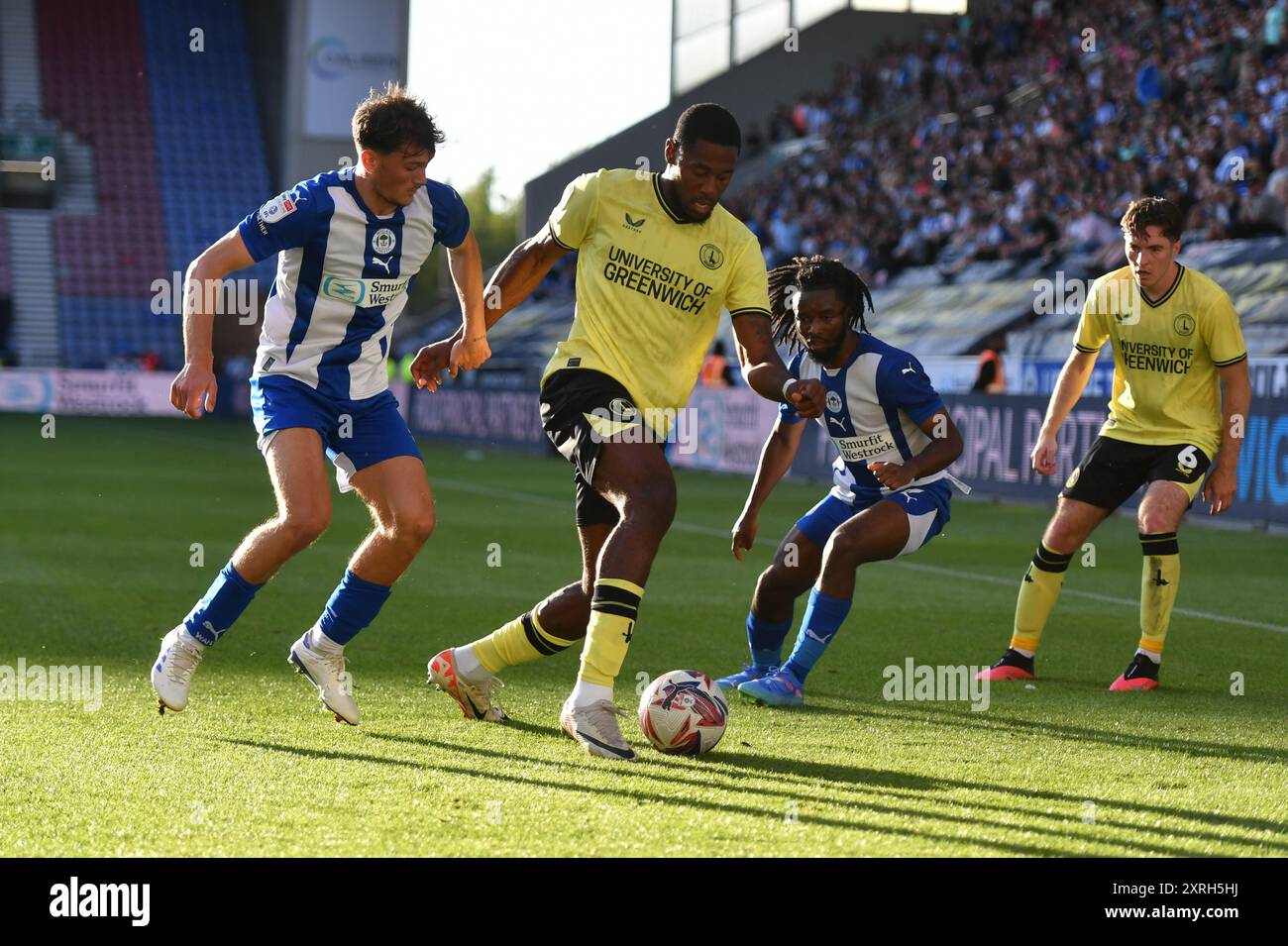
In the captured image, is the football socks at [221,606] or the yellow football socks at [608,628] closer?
the yellow football socks at [608,628]

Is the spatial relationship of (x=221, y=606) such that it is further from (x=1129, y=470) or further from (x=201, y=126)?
(x=201, y=126)

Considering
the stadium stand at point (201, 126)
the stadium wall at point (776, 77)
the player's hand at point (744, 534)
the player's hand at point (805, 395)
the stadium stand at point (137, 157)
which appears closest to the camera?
the player's hand at point (805, 395)

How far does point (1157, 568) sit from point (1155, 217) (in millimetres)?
1500

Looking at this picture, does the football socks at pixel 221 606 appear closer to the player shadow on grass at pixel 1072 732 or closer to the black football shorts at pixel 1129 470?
the player shadow on grass at pixel 1072 732

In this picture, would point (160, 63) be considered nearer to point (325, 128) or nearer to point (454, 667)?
point (325, 128)

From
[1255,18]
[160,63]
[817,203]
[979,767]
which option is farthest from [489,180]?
[979,767]

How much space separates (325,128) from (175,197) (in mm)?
4490

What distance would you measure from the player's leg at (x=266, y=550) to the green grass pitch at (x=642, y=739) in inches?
7.2

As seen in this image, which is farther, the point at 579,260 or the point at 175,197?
the point at 175,197

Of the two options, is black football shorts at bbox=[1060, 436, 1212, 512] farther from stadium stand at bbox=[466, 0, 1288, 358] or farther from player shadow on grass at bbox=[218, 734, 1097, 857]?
stadium stand at bbox=[466, 0, 1288, 358]

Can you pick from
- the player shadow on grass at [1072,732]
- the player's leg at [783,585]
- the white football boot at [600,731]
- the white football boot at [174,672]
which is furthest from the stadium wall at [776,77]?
the white football boot at [600,731]

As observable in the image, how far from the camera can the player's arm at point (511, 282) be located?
231 inches

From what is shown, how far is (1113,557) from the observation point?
1352cm

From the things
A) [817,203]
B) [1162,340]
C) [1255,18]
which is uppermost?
[1255,18]
